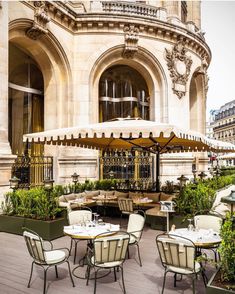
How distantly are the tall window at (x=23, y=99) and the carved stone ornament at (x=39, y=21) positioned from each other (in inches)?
120

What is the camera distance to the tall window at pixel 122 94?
1858 cm

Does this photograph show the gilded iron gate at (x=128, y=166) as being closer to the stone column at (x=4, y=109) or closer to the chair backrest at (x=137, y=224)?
the stone column at (x=4, y=109)

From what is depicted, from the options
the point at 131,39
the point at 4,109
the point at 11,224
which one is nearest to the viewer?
the point at 11,224

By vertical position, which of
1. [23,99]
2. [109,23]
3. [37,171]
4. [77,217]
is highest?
[109,23]

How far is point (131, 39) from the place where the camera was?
16312 mm

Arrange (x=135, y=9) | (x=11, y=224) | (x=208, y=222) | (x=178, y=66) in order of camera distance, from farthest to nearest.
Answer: (x=178, y=66), (x=135, y=9), (x=11, y=224), (x=208, y=222)

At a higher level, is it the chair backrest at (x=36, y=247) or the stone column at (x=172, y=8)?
the stone column at (x=172, y=8)

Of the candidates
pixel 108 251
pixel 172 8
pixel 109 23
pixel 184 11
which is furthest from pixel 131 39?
pixel 108 251

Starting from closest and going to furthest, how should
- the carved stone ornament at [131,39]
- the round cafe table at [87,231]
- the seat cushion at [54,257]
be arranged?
the seat cushion at [54,257] → the round cafe table at [87,231] → the carved stone ornament at [131,39]

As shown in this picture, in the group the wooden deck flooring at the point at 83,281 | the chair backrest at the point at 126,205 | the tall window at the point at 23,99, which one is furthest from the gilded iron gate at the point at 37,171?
the wooden deck flooring at the point at 83,281

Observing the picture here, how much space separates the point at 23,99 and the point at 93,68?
4564mm

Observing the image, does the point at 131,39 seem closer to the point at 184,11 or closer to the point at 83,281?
the point at 184,11

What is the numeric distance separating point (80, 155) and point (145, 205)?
6.20 m

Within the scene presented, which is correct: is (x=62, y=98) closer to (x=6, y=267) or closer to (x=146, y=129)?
(x=146, y=129)
